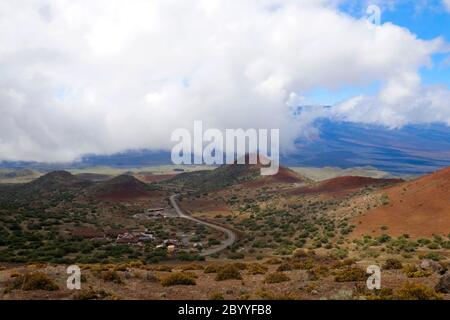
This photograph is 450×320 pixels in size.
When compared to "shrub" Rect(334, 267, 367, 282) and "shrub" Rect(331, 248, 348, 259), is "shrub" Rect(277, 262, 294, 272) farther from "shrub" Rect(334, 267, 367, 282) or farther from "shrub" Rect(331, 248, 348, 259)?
"shrub" Rect(331, 248, 348, 259)

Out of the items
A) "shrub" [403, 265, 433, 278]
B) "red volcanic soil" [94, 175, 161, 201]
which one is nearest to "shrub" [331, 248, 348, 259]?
"shrub" [403, 265, 433, 278]

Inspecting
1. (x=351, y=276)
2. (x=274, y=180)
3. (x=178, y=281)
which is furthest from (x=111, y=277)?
(x=274, y=180)

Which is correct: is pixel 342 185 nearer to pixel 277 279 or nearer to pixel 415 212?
pixel 415 212

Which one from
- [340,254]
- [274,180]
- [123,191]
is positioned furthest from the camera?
[123,191]

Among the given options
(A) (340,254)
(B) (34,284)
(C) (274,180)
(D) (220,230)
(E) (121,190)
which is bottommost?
(D) (220,230)

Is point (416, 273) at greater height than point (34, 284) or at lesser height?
lesser
